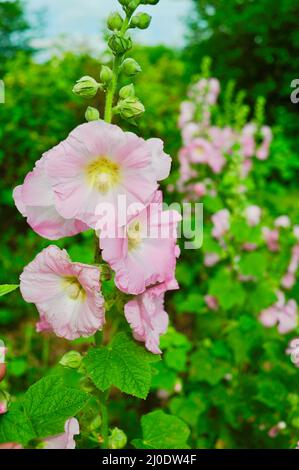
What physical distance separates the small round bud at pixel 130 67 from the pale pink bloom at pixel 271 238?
181 centimetres

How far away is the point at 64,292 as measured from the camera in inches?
43.9

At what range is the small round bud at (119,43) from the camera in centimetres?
107

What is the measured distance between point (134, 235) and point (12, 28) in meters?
4.07

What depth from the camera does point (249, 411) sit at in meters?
2.01

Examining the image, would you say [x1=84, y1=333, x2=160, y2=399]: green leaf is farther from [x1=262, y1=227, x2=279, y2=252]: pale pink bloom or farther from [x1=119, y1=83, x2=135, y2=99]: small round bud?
[x1=262, y1=227, x2=279, y2=252]: pale pink bloom

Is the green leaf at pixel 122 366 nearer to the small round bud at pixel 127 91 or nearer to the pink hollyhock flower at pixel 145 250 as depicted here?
the pink hollyhock flower at pixel 145 250

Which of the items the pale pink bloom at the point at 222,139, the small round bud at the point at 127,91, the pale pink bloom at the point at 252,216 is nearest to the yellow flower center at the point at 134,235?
the small round bud at the point at 127,91

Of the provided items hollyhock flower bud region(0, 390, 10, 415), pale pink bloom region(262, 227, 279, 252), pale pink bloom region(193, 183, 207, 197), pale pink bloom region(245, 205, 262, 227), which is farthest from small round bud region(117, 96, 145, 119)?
pale pink bloom region(193, 183, 207, 197)

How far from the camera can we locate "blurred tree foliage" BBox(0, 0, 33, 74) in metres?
4.45

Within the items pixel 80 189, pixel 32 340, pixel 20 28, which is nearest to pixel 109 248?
pixel 80 189

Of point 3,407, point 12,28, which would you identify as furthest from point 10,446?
point 12,28

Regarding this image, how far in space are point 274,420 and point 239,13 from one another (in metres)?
6.79

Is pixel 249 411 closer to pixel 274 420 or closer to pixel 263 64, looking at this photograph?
pixel 274 420

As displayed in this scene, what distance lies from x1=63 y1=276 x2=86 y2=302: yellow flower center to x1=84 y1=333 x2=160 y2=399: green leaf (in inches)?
4.1
